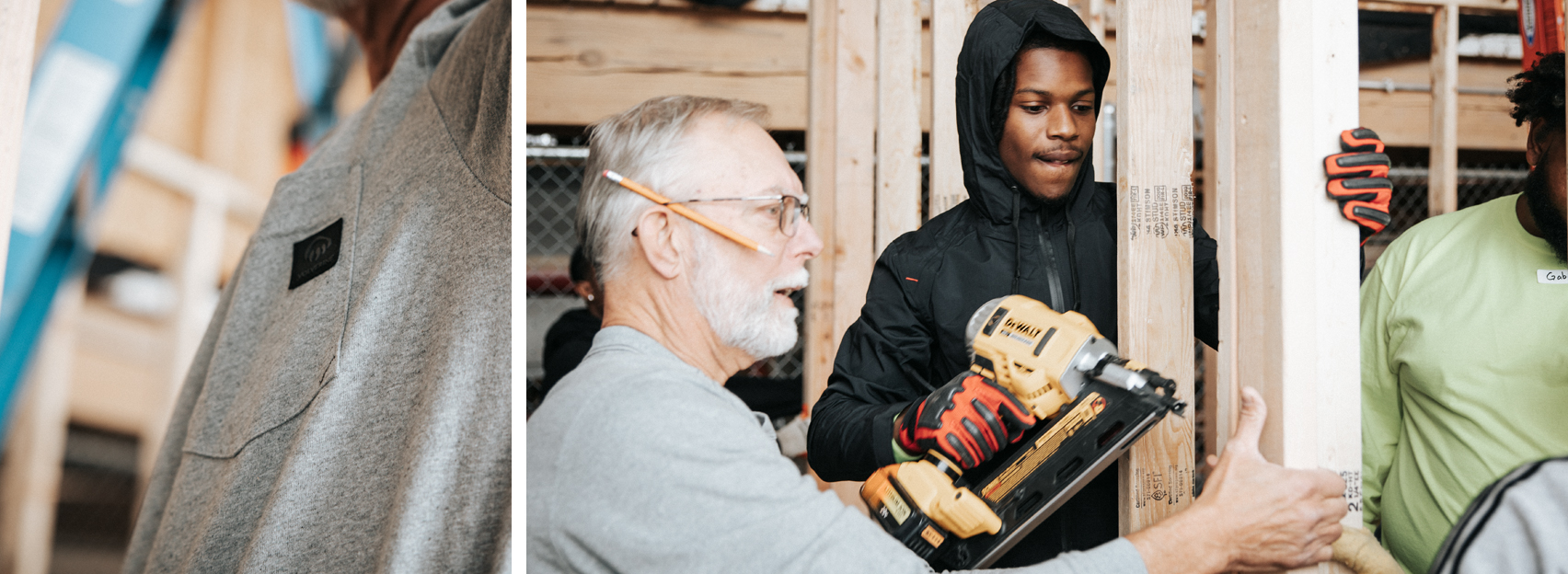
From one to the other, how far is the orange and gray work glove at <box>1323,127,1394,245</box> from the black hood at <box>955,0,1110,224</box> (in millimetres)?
431

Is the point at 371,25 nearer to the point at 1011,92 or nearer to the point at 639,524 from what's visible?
the point at 639,524

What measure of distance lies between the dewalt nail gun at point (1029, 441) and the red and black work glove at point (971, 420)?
0.02 m

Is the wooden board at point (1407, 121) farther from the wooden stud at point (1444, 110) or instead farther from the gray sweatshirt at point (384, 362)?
the gray sweatshirt at point (384, 362)

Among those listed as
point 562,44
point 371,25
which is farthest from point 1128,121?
point 562,44

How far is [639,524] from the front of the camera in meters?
0.82

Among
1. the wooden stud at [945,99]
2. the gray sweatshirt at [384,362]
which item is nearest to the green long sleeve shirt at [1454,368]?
the wooden stud at [945,99]

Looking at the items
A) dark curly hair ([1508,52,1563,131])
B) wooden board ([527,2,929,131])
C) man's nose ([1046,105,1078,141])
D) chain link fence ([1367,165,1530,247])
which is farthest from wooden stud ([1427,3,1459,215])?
man's nose ([1046,105,1078,141])

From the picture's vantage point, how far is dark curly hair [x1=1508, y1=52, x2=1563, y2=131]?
138 cm

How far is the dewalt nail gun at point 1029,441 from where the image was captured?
1053 mm

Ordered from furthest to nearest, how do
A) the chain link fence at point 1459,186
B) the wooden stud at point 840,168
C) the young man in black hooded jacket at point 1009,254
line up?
the chain link fence at point 1459,186, the wooden stud at point 840,168, the young man in black hooded jacket at point 1009,254

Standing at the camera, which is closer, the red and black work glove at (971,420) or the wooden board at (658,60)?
the red and black work glove at (971,420)

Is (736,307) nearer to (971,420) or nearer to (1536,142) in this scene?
(971,420)

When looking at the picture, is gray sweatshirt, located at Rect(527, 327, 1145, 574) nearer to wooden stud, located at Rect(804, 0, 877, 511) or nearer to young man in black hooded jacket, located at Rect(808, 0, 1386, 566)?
young man in black hooded jacket, located at Rect(808, 0, 1386, 566)

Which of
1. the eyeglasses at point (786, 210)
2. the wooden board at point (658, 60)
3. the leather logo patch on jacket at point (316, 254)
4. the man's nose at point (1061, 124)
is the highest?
the wooden board at point (658, 60)
